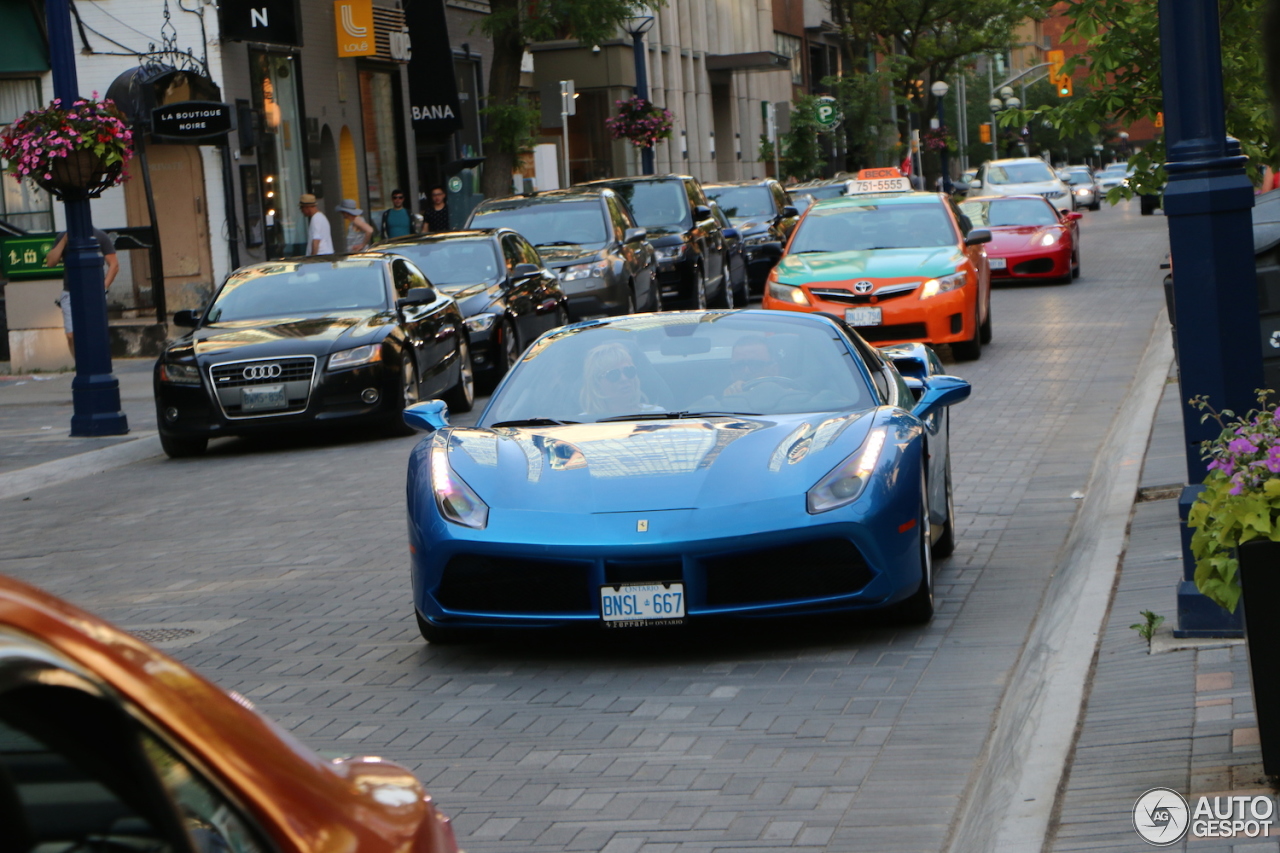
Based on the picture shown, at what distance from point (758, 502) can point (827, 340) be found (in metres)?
1.69

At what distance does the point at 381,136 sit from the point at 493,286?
1820cm

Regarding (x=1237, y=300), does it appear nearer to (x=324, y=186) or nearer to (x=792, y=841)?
(x=792, y=841)

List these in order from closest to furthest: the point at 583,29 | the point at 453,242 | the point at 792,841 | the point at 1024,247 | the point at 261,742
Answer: the point at 261,742
the point at 792,841
the point at 453,242
the point at 1024,247
the point at 583,29

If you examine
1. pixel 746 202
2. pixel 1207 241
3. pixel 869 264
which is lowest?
pixel 869 264

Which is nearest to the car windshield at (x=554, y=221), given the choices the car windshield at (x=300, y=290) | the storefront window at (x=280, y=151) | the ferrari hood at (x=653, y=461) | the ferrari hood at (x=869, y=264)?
the ferrari hood at (x=869, y=264)

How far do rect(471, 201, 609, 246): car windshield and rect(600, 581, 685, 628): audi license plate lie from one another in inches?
594

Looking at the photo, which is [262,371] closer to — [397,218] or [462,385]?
[462,385]

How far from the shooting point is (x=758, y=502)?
22.7 feet

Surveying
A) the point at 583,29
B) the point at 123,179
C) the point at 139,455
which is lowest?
the point at 139,455

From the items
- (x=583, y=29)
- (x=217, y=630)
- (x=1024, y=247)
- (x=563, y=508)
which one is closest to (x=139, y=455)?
(x=217, y=630)

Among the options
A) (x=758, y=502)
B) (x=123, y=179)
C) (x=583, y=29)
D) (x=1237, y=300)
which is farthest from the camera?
(x=583, y=29)

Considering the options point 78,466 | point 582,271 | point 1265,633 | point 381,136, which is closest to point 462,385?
point 78,466

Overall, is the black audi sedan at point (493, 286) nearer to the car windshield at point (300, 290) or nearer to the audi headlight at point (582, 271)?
the audi headlight at point (582, 271)

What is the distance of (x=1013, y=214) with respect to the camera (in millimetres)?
27969
